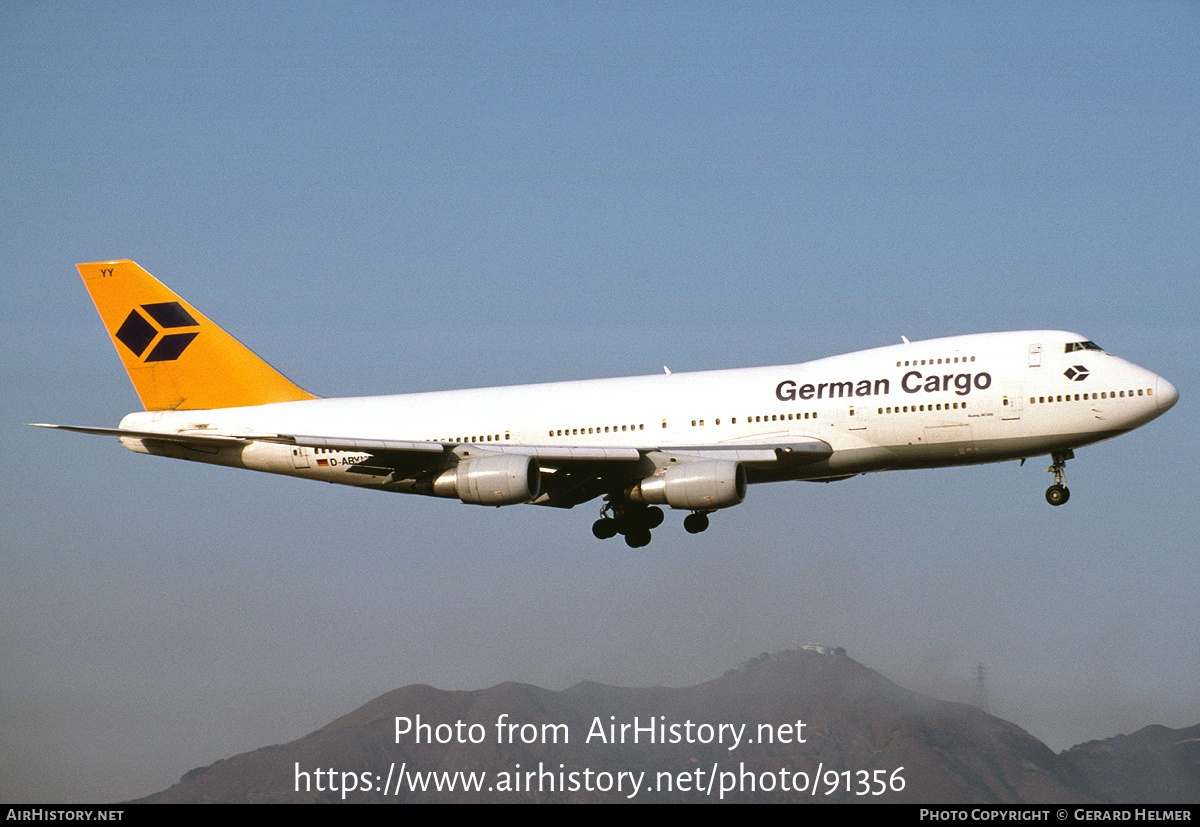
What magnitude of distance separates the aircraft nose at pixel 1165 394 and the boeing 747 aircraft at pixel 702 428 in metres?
0.06

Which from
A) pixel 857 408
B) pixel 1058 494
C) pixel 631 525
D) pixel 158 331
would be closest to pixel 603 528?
pixel 631 525

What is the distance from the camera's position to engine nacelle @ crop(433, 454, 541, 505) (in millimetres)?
44250

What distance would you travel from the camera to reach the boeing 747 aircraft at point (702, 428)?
143 feet

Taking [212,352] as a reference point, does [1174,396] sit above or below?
below

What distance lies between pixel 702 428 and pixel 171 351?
2310cm

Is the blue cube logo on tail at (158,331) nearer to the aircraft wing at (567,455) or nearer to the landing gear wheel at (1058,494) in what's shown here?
the aircraft wing at (567,455)

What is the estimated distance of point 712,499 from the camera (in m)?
43.5

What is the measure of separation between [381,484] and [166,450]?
337 inches

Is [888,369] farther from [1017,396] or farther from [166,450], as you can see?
[166,450]

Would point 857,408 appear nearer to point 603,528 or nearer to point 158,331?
point 603,528

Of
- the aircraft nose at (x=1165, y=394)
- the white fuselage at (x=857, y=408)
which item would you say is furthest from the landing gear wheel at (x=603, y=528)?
the aircraft nose at (x=1165, y=394)
